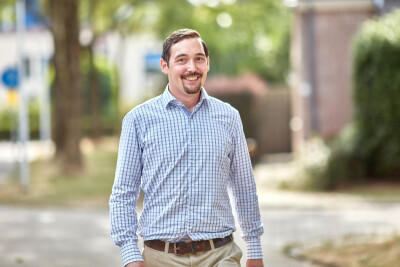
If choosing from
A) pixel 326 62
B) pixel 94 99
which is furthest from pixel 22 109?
pixel 94 99

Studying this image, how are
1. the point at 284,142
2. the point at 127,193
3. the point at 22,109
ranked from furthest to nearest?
the point at 284,142, the point at 22,109, the point at 127,193

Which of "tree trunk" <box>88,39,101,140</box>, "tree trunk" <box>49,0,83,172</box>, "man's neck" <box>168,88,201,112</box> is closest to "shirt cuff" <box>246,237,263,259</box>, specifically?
Answer: "man's neck" <box>168,88,201,112</box>

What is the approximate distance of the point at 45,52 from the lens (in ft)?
176

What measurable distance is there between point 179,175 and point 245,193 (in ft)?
1.34

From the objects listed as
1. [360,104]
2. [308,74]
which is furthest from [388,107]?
[308,74]

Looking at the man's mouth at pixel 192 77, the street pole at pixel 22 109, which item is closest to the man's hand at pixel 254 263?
the man's mouth at pixel 192 77

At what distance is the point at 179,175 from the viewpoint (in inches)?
146

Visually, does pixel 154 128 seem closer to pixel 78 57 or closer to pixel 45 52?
pixel 78 57

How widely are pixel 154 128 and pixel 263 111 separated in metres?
22.1

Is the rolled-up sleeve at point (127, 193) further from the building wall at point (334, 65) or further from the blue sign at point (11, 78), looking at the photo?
the building wall at point (334, 65)

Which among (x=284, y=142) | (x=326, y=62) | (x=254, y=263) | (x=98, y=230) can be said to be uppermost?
(x=326, y=62)

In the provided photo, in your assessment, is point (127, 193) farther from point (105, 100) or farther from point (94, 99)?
point (105, 100)

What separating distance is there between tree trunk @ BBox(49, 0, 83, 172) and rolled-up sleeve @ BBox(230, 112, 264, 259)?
14.8 metres

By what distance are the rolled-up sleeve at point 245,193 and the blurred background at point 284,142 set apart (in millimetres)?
3844
